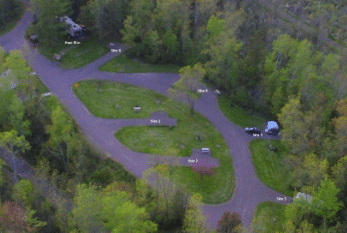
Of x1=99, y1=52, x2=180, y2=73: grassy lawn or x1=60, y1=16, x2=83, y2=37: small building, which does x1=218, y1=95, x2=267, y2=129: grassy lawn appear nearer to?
x1=99, y1=52, x2=180, y2=73: grassy lawn

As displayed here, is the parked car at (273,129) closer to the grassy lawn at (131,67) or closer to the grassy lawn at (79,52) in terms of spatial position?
the grassy lawn at (131,67)

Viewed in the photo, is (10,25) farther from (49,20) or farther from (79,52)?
(79,52)

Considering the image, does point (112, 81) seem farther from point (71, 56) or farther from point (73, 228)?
point (73, 228)

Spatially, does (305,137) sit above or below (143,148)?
above

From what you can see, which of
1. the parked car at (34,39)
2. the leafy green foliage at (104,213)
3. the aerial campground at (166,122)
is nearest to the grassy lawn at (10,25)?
the aerial campground at (166,122)

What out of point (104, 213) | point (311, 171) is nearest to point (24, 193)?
point (104, 213)

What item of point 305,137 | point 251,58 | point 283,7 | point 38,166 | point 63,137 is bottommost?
point 38,166

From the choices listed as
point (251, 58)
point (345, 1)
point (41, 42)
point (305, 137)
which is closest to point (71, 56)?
point (41, 42)
